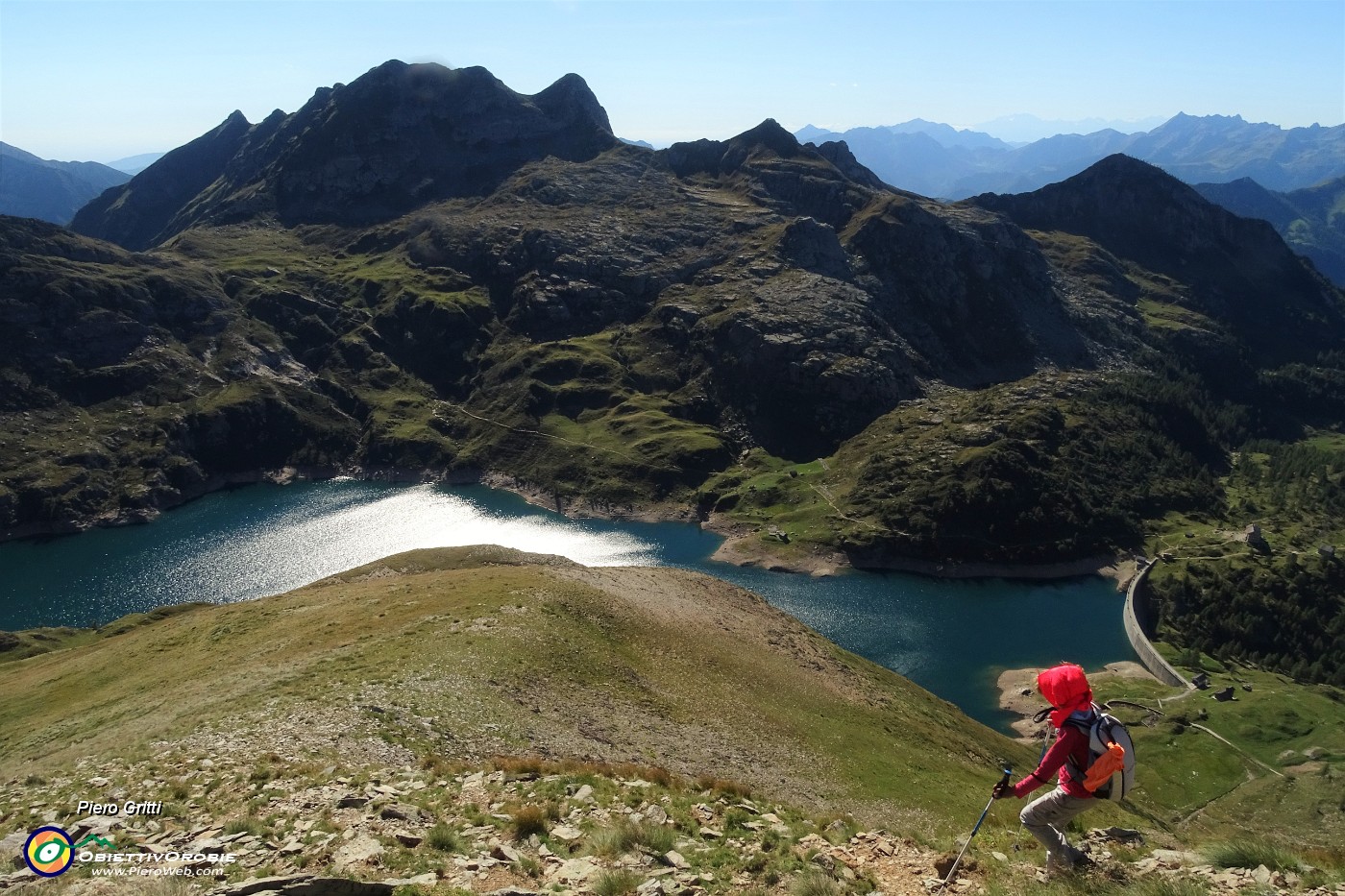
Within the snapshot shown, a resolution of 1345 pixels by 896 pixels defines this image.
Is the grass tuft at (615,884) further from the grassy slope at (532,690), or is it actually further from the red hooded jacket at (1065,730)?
the grassy slope at (532,690)

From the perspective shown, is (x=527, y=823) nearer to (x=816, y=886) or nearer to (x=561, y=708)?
(x=816, y=886)

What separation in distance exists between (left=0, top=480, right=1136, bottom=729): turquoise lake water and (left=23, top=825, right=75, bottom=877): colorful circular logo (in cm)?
11051

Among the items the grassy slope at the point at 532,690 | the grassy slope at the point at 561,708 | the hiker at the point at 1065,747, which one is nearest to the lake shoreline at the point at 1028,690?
the grassy slope at the point at 561,708

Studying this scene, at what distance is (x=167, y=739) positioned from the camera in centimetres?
3425

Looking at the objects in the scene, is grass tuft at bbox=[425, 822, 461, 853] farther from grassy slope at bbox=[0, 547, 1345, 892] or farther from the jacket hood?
the jacket hood

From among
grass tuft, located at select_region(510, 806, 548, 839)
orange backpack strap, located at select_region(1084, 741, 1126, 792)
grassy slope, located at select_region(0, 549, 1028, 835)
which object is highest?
orange backpack strap, located at select_region(1084, 741, 1126, 792)

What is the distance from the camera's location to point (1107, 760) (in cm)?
1499

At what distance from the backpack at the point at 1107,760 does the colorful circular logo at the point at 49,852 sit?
1011 inches

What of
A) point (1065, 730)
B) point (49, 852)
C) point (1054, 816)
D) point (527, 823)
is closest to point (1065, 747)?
point (1065, 730)

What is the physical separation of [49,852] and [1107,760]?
27.5 meters

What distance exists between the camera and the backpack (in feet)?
49.3

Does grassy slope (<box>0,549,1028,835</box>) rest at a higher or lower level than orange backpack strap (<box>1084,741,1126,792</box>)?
lower

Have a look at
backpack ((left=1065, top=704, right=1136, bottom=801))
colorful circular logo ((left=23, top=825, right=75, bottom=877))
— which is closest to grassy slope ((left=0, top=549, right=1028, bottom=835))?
colorful circular logo ((left=23, top=825, right=75, bottom=877))

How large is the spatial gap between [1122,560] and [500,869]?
180675mm
